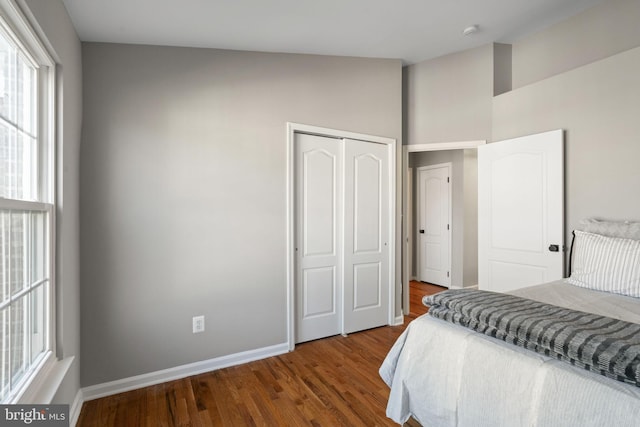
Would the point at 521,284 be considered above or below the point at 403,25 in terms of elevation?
below

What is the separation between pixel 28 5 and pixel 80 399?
220cm

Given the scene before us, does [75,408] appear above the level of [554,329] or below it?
below

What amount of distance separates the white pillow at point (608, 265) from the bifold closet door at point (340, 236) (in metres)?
1.64

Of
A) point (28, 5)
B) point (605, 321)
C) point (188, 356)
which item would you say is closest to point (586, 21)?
point (605, 321)

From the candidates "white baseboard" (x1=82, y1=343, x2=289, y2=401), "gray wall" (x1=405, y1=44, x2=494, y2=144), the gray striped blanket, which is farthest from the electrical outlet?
"gray wall" (x1=405, y1=44, x2=494, y2=144)

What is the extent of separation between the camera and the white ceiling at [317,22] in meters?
1.98

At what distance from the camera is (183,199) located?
93.9 inches

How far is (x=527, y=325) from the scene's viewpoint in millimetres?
1178

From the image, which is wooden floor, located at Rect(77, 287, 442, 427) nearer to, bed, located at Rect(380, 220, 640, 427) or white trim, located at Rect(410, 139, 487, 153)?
bed, located at Rect(380, 220, 640, 427)

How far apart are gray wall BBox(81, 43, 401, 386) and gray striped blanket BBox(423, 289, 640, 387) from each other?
5.32ft

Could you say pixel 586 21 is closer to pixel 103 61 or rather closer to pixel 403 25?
pixel 403 25

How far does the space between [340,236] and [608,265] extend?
6.47 ft

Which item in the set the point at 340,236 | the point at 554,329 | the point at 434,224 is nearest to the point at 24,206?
the point at 554,329

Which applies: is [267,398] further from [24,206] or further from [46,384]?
[24,206]
